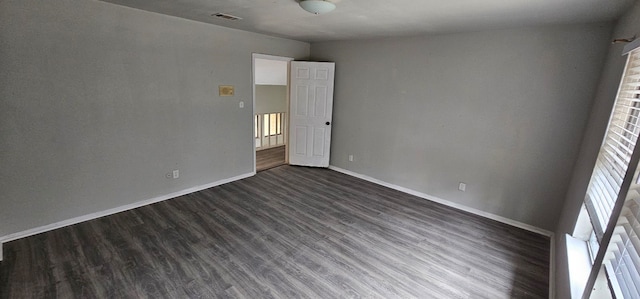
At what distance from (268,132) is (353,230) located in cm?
457

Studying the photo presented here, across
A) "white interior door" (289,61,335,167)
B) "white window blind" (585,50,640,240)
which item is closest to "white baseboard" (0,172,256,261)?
"white interior door" (289,61,335,167)

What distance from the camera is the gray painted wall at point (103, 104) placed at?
248 cm

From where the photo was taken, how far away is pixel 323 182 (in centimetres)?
450

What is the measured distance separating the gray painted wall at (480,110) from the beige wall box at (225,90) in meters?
1.88

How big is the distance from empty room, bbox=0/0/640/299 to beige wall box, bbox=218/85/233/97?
0.11 feet

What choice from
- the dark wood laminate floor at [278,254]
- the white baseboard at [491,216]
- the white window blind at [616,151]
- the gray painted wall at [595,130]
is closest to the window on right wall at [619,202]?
the white window blind at [616,151]

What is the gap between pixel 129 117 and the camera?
10.3ft

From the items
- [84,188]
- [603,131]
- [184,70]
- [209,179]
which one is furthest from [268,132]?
[603,131]

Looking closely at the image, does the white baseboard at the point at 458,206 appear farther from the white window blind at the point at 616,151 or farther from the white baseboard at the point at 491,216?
the white window blind at the point at 616,151

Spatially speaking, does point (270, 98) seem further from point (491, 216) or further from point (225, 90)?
point (491, 216)

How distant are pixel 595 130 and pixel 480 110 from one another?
114 cm

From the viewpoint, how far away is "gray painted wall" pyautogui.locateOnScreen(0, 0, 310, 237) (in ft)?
8.14

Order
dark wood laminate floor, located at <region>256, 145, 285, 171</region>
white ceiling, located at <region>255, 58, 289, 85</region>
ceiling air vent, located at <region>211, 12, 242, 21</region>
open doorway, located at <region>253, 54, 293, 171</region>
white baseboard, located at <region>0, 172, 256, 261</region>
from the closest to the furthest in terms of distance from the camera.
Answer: white baseboard, located at <region>0, 172, 256, 261</region>, ceiling air vent, located at <region>211, 12, 242, 21</region>, dark wood laminate floor, located at <region>256, 145, 285, 171</region>, white ceiling, located at <region>255, 58, 289, 85</region>, open doorway, located at <region>253, 54, 293, 171</region>

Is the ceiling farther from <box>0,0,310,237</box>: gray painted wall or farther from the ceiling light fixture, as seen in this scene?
<box>0,0,310,237</box>: gray painted wall
